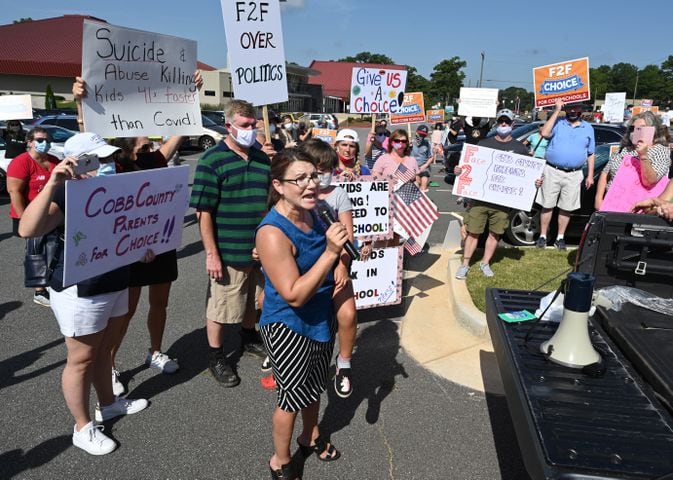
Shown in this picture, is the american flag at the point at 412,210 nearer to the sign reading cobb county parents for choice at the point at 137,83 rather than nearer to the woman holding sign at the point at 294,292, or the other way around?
the sign reading cobb county parents for choice at the point at 137,83

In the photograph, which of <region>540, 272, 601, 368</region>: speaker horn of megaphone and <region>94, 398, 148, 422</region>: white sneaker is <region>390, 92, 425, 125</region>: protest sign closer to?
<region>94, 398, 148, 422</region>: white sneaker

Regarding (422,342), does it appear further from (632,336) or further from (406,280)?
(632,336)

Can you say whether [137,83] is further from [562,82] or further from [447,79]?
[447,79]

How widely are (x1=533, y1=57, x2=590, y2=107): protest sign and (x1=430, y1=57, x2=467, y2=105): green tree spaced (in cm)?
6946

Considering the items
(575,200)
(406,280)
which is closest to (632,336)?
(406,280)

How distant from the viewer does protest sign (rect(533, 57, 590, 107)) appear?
7632 mm

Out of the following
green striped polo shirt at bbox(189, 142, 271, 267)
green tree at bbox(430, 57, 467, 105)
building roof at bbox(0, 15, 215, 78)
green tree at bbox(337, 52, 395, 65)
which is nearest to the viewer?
green striped polo shirt at bbox(189, 142, 271, 267)

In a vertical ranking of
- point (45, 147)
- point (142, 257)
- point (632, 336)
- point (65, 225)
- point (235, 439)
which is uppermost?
point (45, 147)

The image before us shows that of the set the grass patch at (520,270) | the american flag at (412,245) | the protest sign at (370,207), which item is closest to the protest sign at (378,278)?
the protest sign at (370,207)

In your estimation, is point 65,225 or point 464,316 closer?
point 65,225

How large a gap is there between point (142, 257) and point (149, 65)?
1461 millimetres

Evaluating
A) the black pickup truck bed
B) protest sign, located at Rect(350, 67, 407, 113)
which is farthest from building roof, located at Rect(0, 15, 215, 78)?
the black pickup truck bed

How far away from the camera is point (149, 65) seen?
363 cm

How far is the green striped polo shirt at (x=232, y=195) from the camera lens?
3490 mm
